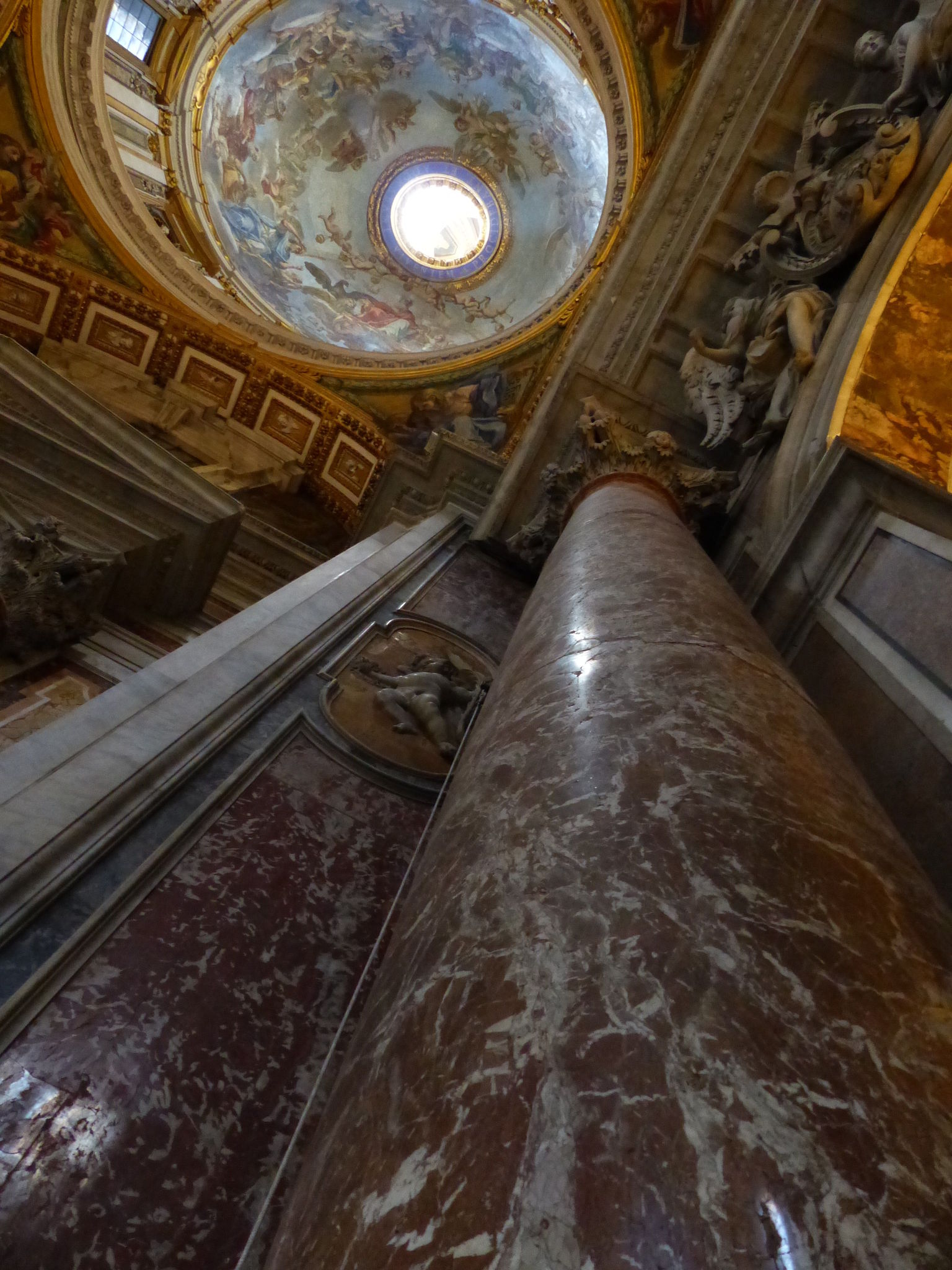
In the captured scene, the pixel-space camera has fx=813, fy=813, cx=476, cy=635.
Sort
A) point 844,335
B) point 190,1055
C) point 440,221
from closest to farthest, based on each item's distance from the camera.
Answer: point 190,1055, point 844,335, point 440,221

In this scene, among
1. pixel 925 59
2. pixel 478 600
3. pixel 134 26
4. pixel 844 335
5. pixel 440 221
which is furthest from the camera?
pixel 440 221

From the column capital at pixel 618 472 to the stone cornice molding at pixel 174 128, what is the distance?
25.3ft

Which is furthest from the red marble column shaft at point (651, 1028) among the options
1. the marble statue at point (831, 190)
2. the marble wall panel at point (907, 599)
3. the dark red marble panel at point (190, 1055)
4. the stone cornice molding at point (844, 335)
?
the marble statue at point (831, 190)

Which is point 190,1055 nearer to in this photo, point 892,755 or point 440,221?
point 892,755

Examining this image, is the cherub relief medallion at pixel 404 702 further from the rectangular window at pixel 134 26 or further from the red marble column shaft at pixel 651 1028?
the rectangular window at pixel 134 26

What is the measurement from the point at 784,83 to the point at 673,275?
1.79 m

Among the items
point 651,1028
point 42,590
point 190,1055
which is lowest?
point 42,590

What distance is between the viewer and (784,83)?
6.49 m

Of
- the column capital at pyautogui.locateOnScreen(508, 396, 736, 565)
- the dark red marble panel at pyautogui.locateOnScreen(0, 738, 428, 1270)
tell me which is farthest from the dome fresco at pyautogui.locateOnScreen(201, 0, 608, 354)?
the dark red marble panel at pyautogui.locateOnScreen(0, 738, 428, 1270)

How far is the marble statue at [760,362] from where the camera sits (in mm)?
4441

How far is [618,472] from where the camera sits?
4.71 meters

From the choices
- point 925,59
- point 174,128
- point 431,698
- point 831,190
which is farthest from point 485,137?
point 431,698

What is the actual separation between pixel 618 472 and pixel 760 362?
1.05 metres

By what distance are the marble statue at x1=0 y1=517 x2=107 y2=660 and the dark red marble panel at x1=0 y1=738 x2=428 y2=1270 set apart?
9.54 feet
